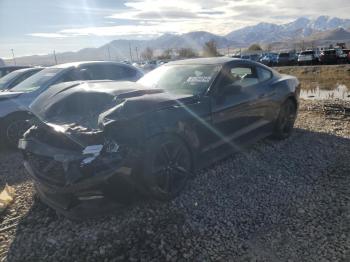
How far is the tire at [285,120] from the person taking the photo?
240 inches

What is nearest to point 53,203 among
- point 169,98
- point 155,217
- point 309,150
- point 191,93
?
point 155,217

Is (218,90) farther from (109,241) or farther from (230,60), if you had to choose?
(109,241)

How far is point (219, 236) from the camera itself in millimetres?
3293

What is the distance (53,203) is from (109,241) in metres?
0.73

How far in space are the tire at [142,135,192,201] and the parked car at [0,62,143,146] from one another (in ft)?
12.5

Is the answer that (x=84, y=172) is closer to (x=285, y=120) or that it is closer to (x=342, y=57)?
(x=285, y=120)

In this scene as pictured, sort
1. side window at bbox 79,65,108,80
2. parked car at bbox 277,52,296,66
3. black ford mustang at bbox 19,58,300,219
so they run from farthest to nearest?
parked car at bbox 277,52,296,66
side window at bbox 79,65,108,80
black ford mustang at bbox 19,58,300,219

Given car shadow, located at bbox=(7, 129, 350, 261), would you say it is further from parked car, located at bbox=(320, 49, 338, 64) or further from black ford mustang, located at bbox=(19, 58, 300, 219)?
parked car, located at bbox=(320, 49, 338, 64)

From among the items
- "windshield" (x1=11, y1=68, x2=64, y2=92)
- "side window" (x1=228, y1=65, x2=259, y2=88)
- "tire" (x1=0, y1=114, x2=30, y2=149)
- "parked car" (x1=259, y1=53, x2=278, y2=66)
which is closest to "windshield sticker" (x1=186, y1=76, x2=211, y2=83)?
"side window" (x1=228, y1=65, x2=259, y2=88)

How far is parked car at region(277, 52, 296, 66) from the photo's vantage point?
37.7 metres

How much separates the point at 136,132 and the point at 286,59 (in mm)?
37646

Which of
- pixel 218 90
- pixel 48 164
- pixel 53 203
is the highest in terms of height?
pixel 218 90

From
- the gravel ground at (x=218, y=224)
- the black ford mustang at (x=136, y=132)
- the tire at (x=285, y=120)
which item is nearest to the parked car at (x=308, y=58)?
the tire at (x=285, y=120)

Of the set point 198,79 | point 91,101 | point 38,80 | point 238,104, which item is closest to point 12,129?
point 38,80
